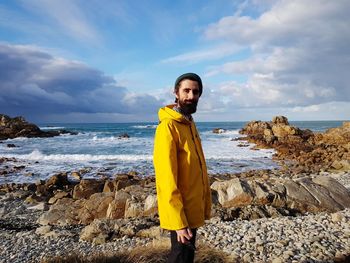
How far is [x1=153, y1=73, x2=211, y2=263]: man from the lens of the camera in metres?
2.67

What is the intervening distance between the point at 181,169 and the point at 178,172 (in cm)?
4

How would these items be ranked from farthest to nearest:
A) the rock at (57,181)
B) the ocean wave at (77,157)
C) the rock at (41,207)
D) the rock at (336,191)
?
the ocean wave at (77,157) < the rock at (57,181) < the rock at (41,207) < the rock at (336,191)

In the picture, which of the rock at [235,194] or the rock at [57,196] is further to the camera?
the rock at [57,196]

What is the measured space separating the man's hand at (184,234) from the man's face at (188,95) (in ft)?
3.44

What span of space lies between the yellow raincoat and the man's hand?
4cm

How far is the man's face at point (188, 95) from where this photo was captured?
2.85 metres

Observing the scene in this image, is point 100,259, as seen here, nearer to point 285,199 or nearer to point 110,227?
point 110,227

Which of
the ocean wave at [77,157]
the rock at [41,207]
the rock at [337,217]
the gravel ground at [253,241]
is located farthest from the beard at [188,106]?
the ocean wave at [77,157]

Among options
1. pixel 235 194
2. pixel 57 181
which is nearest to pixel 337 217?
pixel 235 194

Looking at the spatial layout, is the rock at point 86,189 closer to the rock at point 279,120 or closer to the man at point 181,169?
the man at point 181,169

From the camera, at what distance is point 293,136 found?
3578 cm

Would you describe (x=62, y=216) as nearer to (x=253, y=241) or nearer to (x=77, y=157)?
(x=253, y=241)

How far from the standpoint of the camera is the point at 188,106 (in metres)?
2.89

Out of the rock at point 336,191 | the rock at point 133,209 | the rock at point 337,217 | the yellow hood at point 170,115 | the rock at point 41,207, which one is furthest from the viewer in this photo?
the rock at point 41,207
